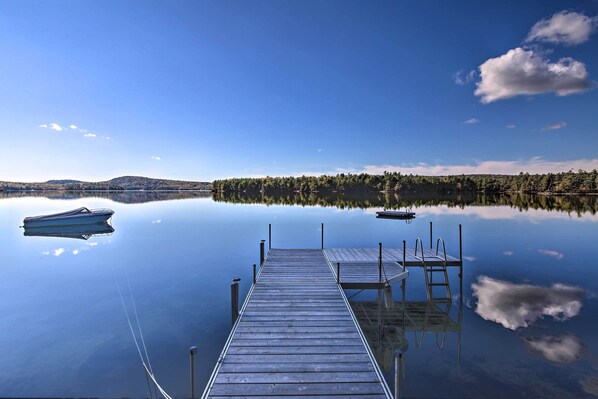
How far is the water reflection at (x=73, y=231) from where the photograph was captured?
36.7 meters

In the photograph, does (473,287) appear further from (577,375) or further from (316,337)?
(316,337)

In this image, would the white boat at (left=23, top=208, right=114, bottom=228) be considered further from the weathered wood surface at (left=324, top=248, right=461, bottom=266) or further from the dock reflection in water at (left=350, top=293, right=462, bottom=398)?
the dock reflection in water at (left=350, top=293, right=462, bottom=398)

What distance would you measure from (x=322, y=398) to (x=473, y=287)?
47.6ft

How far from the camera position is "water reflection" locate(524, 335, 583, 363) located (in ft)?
31.8

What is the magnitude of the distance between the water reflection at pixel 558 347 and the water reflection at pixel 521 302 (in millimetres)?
1112

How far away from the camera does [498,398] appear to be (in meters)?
7.74

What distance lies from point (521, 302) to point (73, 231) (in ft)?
156

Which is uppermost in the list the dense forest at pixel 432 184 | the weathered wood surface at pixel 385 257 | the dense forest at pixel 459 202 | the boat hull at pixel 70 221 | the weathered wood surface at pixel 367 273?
the dense forest at pixel 432 184

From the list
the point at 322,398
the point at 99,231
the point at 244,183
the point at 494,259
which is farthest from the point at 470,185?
the point at 322,398

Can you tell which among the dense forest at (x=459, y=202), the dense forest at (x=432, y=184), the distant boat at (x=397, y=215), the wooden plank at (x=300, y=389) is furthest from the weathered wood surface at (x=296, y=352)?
the dense forest at (x=432, y=184)

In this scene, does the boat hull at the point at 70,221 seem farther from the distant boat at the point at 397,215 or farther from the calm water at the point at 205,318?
the distant boat at the point at 397,215

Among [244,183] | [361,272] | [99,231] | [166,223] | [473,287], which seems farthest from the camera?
[244,183]

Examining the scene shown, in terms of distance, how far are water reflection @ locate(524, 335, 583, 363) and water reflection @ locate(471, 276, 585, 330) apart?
111 cm

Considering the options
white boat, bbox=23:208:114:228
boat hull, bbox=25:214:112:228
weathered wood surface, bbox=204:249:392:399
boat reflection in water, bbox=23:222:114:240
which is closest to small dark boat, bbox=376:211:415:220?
weathered wood surface, bbox=204:249:392:399
